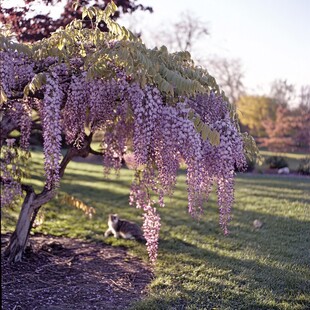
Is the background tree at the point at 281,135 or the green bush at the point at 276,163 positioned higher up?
the background tree at the point at 281,135

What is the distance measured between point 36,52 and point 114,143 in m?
1.49

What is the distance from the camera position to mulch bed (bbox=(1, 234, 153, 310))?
467 cm

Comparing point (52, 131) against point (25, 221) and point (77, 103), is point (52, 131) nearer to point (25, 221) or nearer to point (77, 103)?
point (77, 103)

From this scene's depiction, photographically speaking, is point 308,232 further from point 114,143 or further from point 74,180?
point 74,180

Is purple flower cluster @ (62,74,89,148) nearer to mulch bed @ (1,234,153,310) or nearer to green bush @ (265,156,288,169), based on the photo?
mulch bed @ (1,234,153,310)

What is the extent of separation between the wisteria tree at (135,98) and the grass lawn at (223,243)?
3.36 ft

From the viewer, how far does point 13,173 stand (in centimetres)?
616

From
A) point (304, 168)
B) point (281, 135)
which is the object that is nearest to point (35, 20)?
point (304, 168)

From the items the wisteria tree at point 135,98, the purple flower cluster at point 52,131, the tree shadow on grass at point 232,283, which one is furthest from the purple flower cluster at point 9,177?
the tree shadow on grass at point 232,283

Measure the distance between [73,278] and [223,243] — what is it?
2.46 meters

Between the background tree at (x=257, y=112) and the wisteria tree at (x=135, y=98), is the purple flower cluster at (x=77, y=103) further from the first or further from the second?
the background tree at (x=257, y=112)

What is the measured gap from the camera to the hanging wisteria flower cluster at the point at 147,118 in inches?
153

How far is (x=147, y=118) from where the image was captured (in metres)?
3.89

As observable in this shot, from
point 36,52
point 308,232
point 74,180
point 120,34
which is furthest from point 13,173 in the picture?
point 74,180
